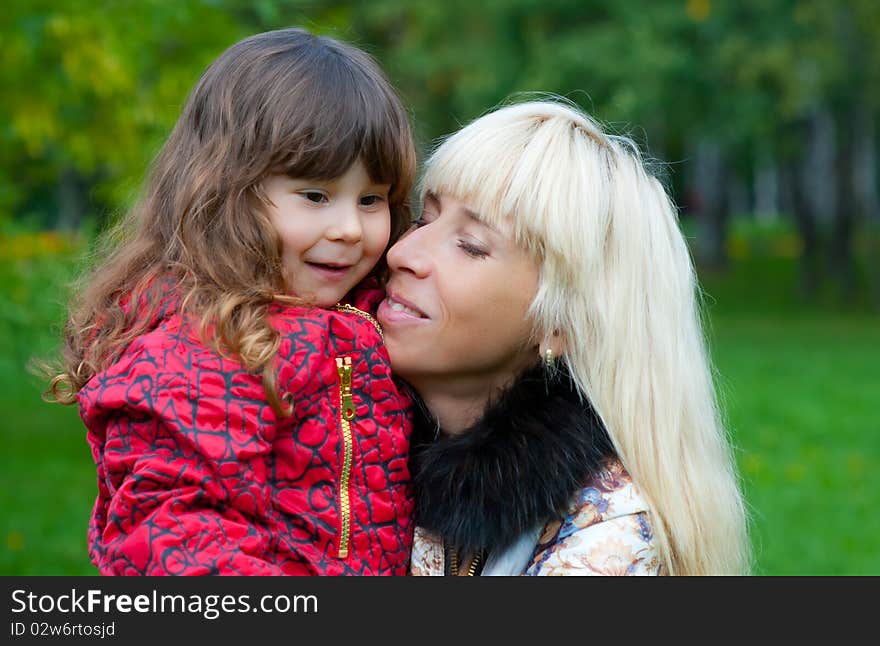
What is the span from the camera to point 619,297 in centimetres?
261

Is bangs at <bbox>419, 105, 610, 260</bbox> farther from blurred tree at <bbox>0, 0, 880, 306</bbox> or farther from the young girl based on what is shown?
blurred tree at <bbox>0, 0, 880, 306</bbox>

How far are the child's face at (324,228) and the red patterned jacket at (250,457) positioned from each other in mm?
86

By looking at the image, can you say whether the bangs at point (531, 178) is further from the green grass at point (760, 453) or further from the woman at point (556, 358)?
the green grass at point (760, 453)

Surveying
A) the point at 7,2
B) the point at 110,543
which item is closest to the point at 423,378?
the point at 110,543

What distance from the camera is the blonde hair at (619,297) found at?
257 centimetres

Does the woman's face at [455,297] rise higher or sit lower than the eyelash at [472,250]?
lower

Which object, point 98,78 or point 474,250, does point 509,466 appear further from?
point 98,78

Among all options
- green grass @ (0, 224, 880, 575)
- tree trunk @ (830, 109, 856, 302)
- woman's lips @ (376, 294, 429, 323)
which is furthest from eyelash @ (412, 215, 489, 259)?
tree trunk @ (830, 109, 856, 302)

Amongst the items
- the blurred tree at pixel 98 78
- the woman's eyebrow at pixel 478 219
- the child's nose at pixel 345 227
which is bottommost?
the blurred tree at pixel 98 78

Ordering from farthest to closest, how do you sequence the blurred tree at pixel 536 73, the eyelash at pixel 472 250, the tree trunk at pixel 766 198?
the tree trunk at pixel 766 198
the blurred tree at pixel 536 73
the eyelash at pixel 472 250

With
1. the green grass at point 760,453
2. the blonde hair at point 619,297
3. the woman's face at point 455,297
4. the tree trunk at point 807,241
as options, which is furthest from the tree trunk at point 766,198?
the woman's face at point 455,297

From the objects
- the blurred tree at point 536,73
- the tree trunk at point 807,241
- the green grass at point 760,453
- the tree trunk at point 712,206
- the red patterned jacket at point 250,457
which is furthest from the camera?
the tree trunk at point 712,206

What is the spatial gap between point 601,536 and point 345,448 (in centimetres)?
56
